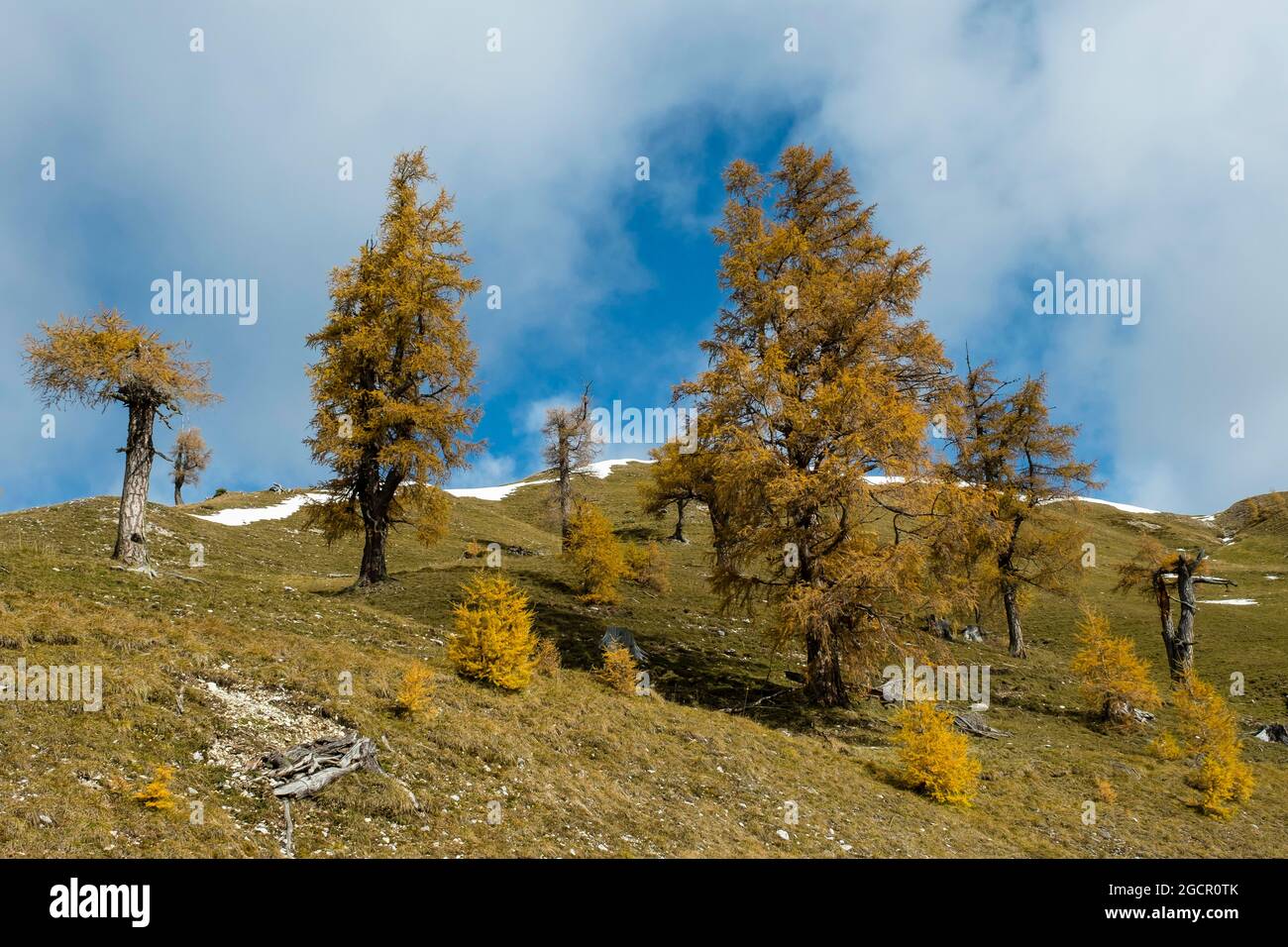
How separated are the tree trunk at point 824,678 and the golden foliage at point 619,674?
18.0ft

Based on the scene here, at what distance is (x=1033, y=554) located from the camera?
1195 inches

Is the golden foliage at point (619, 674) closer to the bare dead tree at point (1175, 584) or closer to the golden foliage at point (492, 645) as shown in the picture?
the golden foliage at point (492, 645)

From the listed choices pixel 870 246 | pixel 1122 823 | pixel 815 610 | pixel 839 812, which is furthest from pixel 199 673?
pixel 870 246

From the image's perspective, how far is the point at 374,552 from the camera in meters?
24.5

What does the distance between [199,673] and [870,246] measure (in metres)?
20.7

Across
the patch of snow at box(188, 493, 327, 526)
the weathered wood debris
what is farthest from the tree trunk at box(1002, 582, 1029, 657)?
the patch of snow at box(188, 493, 327, 526)

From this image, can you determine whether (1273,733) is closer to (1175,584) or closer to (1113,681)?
(1113,681)

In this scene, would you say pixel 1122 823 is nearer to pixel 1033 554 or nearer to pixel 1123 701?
pixel 1123 701

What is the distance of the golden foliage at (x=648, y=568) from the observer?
32.0m

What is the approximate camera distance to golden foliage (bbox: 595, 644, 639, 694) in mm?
15711

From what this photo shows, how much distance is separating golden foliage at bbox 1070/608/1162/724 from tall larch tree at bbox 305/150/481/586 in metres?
22.6

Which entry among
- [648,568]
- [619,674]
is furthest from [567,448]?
[619,674]

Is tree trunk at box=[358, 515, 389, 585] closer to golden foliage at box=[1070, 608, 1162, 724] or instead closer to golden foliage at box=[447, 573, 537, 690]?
golden foliage at box=[447, 573, 537, 690]

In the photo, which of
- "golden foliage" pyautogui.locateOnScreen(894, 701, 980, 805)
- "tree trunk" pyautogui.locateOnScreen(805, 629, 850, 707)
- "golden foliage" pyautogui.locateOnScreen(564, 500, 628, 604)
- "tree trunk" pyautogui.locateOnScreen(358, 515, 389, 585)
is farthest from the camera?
"golden foliage" pyautogui.locateOnScreen(564, 500, 628, 604)
